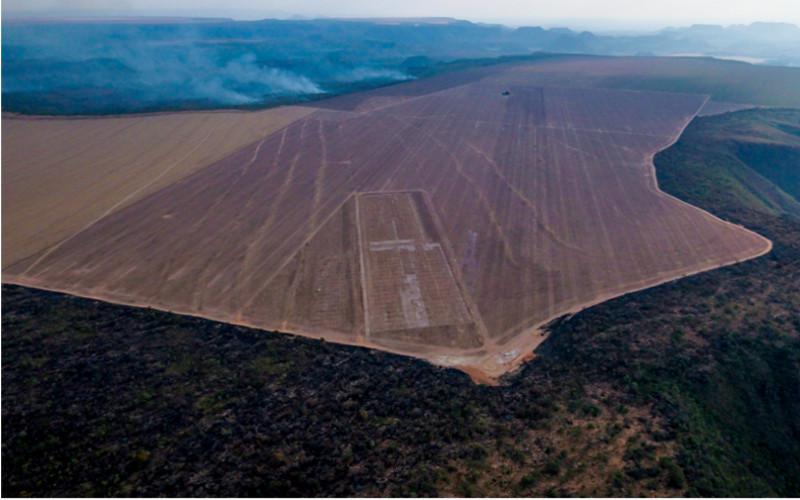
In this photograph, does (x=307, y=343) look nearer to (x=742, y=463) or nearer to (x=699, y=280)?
(x=742, y=463)

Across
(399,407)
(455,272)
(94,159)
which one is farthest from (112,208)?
(399,407)

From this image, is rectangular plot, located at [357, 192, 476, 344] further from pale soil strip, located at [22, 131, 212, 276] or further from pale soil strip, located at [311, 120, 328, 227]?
pale soil strip, located at [22, 131, 212, 276]

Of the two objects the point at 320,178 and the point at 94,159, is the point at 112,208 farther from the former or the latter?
the point at 320,178

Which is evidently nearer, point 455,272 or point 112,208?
point 455,272

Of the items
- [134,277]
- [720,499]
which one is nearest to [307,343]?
[134,277]

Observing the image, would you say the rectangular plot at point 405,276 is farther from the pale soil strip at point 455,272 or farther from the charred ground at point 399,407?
the charred ground at point 399,407

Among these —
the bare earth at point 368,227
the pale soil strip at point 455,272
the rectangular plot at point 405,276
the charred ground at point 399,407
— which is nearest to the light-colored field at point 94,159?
the bare earth at point 368,227
